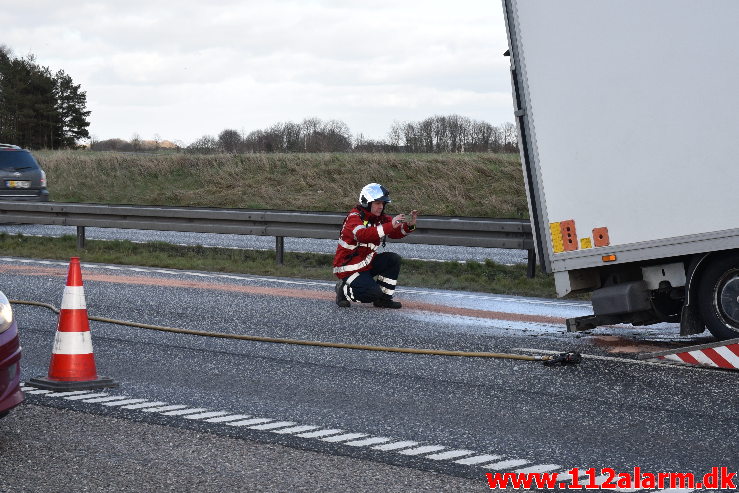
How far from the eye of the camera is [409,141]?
134ft

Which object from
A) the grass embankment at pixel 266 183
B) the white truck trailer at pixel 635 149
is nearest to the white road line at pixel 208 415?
the white truck trailer at pixel 635 149

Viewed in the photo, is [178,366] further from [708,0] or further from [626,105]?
[708,0]

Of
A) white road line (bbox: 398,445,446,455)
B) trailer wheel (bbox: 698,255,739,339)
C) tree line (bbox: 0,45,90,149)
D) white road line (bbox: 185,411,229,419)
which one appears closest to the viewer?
white road line (bbox: 398,445,446,455)

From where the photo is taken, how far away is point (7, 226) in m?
27.2

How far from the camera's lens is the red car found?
609 centimetres

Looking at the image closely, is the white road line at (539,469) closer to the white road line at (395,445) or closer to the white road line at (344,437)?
the white road line at (395,445)

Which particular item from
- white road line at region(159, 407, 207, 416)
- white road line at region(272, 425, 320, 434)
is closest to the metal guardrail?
white road line at region(159, 407, 207, 416)

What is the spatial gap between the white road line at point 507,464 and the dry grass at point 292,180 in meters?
22.7

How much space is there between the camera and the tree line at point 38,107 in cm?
7775

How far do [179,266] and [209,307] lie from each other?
500 cm

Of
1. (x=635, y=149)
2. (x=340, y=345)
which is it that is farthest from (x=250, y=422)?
(x=635, y=149)

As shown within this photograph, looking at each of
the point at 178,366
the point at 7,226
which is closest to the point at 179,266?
the point at 178,366

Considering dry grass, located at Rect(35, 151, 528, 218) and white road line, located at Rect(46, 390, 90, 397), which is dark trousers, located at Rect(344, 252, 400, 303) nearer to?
white road line, located at Rect(46, 390, 90, 397)

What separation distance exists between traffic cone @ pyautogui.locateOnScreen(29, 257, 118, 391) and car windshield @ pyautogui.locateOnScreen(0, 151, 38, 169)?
20777mm
